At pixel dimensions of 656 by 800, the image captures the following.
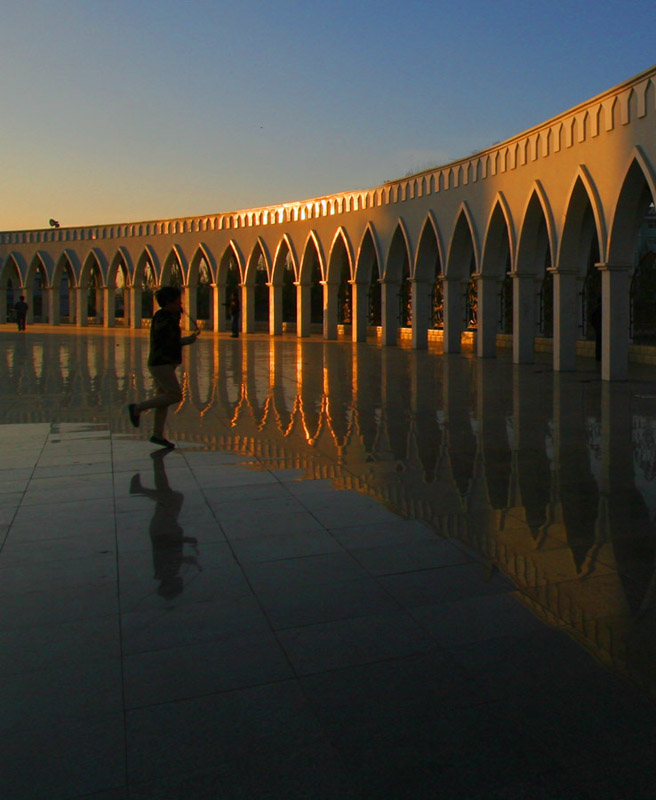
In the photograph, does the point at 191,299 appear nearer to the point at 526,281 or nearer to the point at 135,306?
the point at 135,306

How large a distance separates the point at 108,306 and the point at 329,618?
1925 inches

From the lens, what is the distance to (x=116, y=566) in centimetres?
473

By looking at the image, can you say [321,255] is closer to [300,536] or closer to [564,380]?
[564,380]

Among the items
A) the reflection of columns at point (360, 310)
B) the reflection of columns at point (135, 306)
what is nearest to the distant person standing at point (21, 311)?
the reflection of columns at point (135, 306)

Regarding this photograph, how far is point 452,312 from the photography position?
25141 millimetres

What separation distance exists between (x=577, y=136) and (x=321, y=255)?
19.4m

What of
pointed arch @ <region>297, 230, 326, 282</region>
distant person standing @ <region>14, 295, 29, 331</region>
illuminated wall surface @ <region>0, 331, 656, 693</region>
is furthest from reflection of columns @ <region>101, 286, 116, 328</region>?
illuminated wall surface @ <region>0, 331, 656, 693</region>

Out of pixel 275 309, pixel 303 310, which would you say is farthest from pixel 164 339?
pixel 275 309

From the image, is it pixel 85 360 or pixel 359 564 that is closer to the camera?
pixel 359 564

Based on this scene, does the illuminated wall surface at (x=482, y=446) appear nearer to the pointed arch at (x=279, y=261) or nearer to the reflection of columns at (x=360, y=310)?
the reflection of columns at (x=360, y=310)

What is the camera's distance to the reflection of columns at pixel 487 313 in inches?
897

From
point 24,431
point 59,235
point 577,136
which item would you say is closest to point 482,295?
→ point 577,136

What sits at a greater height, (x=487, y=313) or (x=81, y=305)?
(x=81, y=305)

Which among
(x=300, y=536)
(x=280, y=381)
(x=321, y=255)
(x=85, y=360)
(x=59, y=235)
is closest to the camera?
(x=300, y=536)
